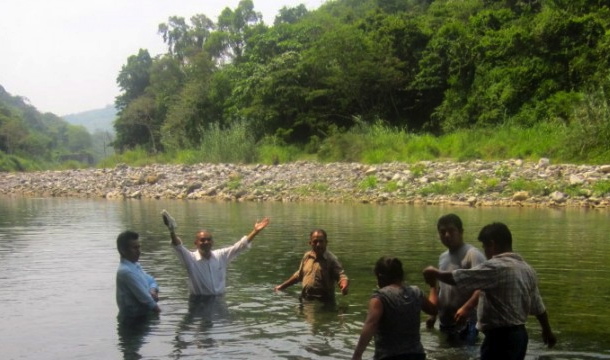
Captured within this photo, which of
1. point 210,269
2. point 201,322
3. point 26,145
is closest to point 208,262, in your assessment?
point 210,269

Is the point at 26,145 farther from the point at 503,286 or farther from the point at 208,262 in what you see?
the point at 503,286

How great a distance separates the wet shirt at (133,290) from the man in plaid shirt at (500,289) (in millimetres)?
4322

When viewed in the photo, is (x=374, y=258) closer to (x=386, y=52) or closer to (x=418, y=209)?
(x=418, y=209)

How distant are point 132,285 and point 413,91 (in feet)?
143

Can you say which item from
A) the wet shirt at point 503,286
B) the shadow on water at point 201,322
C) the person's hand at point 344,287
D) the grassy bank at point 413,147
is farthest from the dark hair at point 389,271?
the grassy bank at point 413,147

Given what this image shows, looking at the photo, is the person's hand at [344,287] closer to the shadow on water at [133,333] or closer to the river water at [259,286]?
the river water at [259,286]

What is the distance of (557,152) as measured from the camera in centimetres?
A: 3406

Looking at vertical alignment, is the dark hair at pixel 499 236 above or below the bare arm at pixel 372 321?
above

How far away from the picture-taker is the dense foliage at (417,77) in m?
39.4

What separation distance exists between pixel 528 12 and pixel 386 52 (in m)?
9.68

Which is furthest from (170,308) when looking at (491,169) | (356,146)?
(356,146)

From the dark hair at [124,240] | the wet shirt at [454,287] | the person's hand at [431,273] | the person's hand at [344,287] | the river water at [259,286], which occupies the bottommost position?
the river water at [259,286]

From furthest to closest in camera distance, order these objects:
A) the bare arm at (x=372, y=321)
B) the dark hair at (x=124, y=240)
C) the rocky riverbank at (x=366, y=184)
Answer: the rocky riverbank at (x=366, y=184), the dark hair at (x=124, y=240), the bare arm at (x=372, y=321)

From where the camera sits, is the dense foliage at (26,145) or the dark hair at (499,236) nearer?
the dark hair at (499,236)
